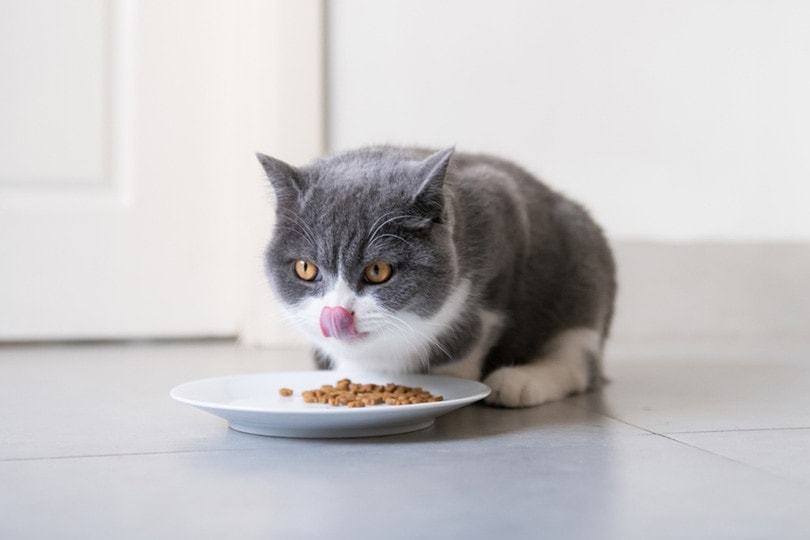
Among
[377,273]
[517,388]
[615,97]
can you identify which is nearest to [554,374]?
[517,388]

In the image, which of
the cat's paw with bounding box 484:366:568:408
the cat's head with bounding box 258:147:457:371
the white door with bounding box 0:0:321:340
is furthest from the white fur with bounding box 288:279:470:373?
the white door with bounding box 0:0:321:340

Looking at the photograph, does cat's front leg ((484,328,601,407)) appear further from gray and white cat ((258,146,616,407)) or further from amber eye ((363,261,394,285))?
amber eye ((363,261,394,285))

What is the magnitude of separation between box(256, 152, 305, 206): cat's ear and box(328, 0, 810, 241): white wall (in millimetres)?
1194

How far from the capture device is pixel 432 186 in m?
1.33

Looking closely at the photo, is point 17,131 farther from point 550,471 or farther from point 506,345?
point 550,471

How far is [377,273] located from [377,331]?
85 millimetres

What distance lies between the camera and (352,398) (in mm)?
1311

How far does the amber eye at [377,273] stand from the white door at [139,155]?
1.28 m

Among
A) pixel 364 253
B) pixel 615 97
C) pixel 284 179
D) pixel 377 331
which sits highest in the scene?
pixel 615 97

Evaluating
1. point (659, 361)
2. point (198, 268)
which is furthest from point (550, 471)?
point (198, 268)

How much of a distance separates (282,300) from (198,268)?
52.5 inches

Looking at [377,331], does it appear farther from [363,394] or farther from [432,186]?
[432,186]

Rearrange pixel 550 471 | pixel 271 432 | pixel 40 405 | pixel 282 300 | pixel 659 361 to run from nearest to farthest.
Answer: pixel 550 471
pixel 271 432
pixel 282 300
pixel 40 405
pixel 659 361

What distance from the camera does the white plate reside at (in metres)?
1.16
